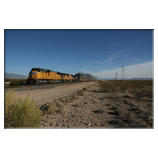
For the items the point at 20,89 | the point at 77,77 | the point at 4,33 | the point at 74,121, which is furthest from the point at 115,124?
the point at 77,77

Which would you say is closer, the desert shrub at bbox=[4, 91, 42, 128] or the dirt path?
the desert shrub at bbox=[4, 91, 42, 128]

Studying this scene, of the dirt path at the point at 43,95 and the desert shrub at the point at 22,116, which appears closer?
the desert shrub at the point at 22,116

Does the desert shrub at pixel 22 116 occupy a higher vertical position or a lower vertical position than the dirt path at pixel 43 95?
higher

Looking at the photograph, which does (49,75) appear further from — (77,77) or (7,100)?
(77,77)

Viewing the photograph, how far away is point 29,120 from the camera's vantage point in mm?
2621

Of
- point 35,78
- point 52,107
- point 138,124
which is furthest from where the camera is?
point 35,78

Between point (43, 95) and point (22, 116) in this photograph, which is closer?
point (22, 116)

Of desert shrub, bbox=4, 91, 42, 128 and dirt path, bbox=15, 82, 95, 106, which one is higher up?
desert shrub, bbox=4, 91, 42, 128

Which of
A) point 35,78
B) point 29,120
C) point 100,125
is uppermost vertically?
point 35,78

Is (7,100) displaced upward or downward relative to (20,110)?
upward

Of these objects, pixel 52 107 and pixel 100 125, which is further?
pixel 52 107

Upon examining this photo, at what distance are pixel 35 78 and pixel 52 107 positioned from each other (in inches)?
567

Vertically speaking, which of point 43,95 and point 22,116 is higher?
point 22,116

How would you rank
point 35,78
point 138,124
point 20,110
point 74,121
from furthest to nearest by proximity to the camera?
point 35,78, point 74,121, point 138,124, point 20,110
